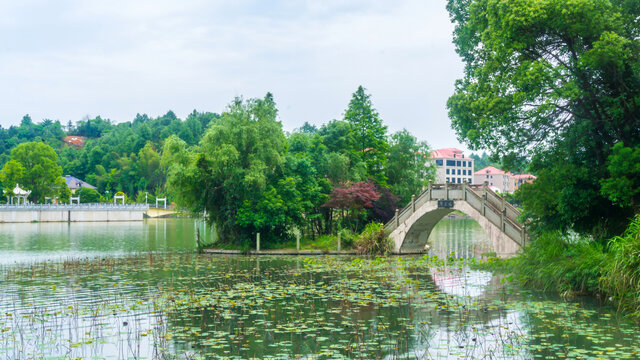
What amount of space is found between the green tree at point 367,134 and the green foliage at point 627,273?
27.7m

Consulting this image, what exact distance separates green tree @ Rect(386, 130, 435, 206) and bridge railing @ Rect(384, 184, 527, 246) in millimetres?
9053

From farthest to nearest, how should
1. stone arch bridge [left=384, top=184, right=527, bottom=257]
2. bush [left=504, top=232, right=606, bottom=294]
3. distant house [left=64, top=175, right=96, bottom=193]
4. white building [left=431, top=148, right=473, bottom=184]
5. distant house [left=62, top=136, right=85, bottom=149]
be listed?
distant house [left=62, top=136, right=85, bottom=149] → white building [left=431, top=148, right=473, bottom=184] → distant house [left=64, top=175, right=96, bottom=193] → stone arch bridge [left=384, top=184, right=527, bottom=257] → bush [left=504, top=232, right=606, bottom=294]

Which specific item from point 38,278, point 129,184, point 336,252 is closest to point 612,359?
point 38,278

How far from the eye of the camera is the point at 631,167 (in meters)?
17.8

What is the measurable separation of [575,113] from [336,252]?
625 inches

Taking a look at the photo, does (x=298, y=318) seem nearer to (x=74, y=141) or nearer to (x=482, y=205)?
(x=482, y=205)

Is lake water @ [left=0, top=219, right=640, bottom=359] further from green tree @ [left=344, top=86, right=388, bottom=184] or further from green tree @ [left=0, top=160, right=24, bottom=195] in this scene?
green tree @ [left=0, top=160, right=24, bottom=195]

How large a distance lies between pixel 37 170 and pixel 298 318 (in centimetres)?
9199

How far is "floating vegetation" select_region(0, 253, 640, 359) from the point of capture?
11359 mm

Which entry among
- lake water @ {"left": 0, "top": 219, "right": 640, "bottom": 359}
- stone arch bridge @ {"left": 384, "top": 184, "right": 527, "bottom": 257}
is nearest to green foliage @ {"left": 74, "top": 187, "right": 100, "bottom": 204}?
stone arch bridge @ {"left": 384, "top": 184, "right": 527, "bottom": 257}

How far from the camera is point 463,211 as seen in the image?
29.9m

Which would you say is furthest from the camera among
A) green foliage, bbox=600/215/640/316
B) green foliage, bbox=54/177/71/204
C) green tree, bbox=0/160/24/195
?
green foliage, bbox=54/177/71/204

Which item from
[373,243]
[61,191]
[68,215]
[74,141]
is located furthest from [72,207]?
[74,141]

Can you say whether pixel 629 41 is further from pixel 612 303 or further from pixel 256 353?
pixel 256 353
